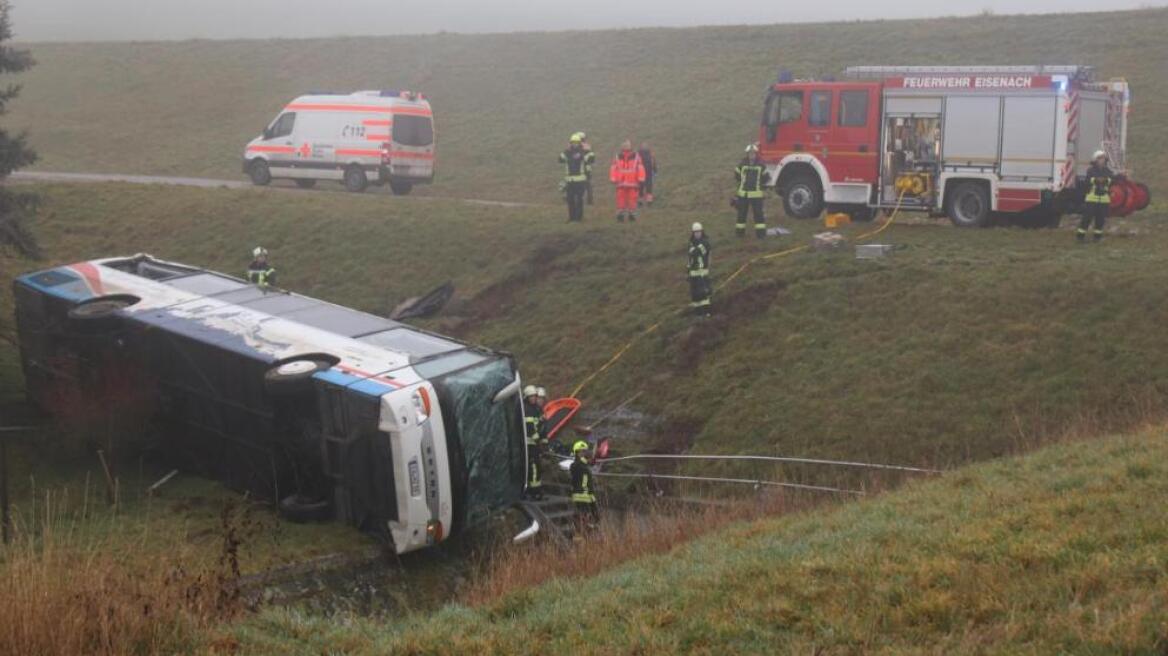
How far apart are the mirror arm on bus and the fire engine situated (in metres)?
12.1

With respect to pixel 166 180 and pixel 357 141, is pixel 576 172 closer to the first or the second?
pixel 357 141

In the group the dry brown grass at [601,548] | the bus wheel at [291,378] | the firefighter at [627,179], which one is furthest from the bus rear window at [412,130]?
the dry brown grass at [601,548]

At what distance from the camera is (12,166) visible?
18.0m

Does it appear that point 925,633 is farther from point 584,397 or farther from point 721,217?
point 721,217

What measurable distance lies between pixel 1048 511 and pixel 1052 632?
2467 millimetres

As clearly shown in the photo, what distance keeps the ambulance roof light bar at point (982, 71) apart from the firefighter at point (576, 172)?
530cm

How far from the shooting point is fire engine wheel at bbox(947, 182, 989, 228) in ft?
75.3

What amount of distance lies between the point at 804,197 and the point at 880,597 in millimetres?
18205

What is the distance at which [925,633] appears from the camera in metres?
6.87

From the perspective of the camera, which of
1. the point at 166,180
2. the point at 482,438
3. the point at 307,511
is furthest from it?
the point at 166,180

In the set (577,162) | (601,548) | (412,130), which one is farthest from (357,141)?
(601,548)

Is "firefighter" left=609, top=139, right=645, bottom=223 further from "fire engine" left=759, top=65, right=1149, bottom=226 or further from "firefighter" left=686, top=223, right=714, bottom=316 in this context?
"firefighter" left=686, top=223, right=714, bottom=316

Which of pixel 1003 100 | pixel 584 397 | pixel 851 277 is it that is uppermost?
pixel 1003 100

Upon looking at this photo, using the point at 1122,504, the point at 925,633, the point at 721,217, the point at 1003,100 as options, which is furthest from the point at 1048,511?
the point at 721,217
